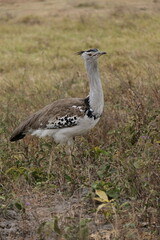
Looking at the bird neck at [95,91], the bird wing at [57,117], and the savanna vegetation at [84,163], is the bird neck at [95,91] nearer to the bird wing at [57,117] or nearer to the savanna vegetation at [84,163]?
the bird wing at [57,117]

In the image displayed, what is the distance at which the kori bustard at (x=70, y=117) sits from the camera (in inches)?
202

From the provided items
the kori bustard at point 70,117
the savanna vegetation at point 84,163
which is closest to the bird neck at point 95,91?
the kori bustard at point 70,117

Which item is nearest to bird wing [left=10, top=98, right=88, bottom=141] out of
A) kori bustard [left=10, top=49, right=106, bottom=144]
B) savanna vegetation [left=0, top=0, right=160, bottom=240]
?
kori bustard [left=10, top=49, right=106, bottom=144]

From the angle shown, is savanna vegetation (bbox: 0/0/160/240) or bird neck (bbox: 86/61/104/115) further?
bird neck (bbox: 86/61/104/115)

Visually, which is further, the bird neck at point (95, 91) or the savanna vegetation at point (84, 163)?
the bird neck at point (95, 91)

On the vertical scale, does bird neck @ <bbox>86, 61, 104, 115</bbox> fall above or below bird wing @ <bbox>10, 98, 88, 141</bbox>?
above

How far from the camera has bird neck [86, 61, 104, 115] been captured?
514cm

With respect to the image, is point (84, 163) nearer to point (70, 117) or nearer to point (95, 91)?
point (70, 117)

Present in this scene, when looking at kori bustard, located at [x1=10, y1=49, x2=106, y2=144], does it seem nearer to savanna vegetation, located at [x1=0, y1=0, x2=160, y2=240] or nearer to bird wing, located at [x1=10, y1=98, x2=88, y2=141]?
bird wing, located at [x1=10, y1=98, x2=88, y2=141]

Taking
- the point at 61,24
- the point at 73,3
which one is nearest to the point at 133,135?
the point at 61,24

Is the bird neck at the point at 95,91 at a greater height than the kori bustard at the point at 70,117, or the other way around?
the bird neck at the point at 95,91

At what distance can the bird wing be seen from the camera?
517 cm

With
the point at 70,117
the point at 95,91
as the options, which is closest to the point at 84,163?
the point at 70,117

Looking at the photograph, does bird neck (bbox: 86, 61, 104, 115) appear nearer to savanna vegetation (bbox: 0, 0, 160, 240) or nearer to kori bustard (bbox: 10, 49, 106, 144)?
kori bustard (bbox: 10, 49, 106, 144)
